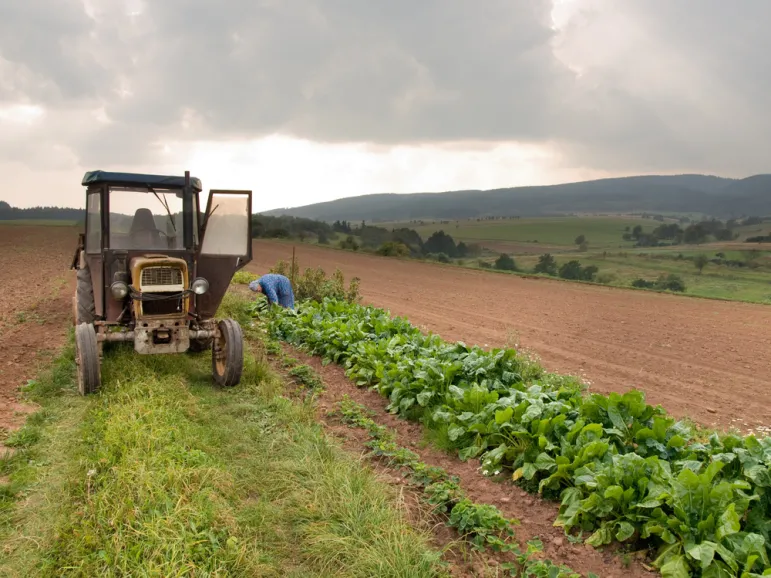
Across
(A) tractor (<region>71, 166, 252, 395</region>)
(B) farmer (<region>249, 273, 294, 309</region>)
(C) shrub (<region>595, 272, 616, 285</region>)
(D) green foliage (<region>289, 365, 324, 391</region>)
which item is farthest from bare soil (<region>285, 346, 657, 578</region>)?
(C) shrub (<region>595, 272, 616, 285</region>)

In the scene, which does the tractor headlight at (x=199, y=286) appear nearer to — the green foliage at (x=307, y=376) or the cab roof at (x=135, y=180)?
the cab roof at (x=135, y=180)

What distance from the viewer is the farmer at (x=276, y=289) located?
11703 mm

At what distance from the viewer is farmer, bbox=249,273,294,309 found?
11.7 meters

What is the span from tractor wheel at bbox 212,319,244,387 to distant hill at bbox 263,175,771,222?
12667 centimetres

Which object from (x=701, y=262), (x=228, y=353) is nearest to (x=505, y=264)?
(x=701, y=262)

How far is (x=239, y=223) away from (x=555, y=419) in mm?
4772

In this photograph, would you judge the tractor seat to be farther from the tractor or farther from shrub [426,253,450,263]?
shrub [426,253,450,263]

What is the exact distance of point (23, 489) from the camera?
4.62 meters

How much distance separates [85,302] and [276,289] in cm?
435

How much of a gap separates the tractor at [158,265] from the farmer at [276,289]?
3.50 m

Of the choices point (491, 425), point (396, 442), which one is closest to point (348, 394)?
point (396, 442)

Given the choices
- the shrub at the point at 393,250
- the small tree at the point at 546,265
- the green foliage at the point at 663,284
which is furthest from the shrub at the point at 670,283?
the shrub at the point at 393,250

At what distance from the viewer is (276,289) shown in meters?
11.9

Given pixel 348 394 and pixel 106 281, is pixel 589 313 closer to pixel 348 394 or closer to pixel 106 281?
pixel 348 394
